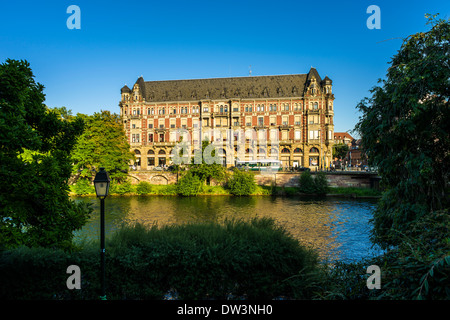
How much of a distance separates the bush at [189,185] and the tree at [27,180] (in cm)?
3593

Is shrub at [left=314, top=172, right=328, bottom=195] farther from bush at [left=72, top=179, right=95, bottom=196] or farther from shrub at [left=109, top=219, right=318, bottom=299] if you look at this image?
shrub at [left=109, top=219, right=318, bottom=299]

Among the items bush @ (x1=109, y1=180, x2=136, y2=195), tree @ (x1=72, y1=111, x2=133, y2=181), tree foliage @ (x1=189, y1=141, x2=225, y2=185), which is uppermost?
tree @ (x1=72, y1=111, x2=133, y2=181)

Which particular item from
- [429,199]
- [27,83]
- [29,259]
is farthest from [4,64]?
[429,199]

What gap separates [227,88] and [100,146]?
32.8 m

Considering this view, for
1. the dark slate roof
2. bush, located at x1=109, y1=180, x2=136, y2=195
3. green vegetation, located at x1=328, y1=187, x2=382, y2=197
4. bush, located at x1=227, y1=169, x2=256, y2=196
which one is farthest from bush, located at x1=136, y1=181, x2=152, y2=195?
green vegetation, located at x1=328, y1=187, x2=382, y2=197

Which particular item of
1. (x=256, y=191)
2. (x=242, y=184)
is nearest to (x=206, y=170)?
(x=242, y=184)

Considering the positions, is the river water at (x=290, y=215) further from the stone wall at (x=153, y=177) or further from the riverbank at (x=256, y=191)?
the stone wall at (x=153, y=177)

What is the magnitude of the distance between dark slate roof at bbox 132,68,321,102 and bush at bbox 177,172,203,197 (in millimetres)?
24199

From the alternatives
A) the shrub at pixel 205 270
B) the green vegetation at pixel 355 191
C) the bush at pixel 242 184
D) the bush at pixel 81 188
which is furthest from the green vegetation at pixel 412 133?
the bush at pixel 81 188

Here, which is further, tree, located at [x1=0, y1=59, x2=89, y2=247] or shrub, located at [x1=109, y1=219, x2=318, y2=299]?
shrub, located at [x1=109, y1=219, x2=318, y2=299]

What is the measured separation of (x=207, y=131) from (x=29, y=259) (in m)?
54.2

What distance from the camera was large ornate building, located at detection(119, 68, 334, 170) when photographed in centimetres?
5672

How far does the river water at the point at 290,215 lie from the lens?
18.5 meters
